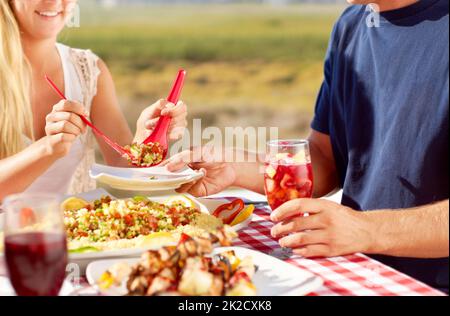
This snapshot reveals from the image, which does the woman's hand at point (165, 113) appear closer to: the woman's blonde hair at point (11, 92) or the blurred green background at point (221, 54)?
the woman's blonde hair at point (11, 92)

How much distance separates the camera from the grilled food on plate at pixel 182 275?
3.41ft

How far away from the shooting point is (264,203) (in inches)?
75.4

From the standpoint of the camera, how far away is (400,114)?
178 centimetres

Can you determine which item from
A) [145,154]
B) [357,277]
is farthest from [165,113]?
[357,277]

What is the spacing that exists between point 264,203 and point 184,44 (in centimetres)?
1152

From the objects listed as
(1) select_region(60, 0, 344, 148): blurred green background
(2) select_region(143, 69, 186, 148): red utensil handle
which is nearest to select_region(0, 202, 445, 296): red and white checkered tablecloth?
(2) select_region(143, 69, 186, 148): red utensil handle

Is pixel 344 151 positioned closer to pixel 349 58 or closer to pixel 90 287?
pixel 349 58

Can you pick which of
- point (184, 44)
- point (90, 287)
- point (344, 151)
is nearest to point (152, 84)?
point (184, 44)

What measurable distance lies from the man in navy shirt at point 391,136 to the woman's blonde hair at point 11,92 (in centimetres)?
86

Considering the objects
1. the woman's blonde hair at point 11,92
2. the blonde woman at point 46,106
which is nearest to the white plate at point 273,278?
the blonde woman at point 46,106

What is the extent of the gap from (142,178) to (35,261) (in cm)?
77

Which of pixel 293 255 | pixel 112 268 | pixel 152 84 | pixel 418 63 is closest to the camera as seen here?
pixel 112 268

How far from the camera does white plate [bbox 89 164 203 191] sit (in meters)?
1.67

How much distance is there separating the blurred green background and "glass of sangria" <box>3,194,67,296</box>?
35.9 ft
